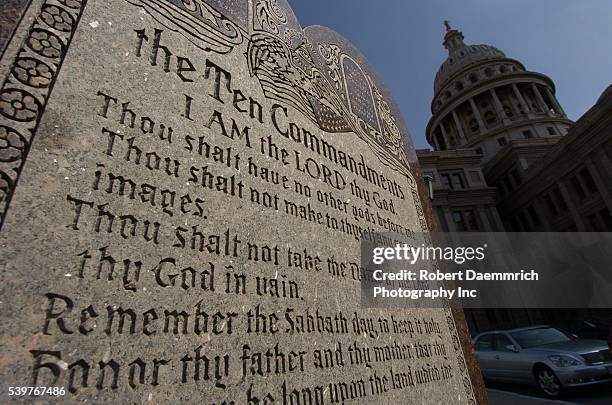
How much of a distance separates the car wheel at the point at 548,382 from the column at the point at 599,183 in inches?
787

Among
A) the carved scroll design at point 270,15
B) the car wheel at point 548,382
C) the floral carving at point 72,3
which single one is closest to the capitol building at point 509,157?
the carved scroll design at point 270,15

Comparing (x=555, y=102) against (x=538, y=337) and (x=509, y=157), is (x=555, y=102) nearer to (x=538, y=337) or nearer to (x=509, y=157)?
(x=509, y=157)

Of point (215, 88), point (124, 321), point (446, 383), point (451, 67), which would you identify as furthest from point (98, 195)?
point (451, 67)

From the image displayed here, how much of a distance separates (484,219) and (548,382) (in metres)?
26.0

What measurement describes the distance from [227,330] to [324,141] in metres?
1.95

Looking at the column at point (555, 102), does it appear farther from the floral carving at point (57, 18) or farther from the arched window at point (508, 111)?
the floral carving at point (57, 18)

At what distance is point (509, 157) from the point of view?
32.2 metres

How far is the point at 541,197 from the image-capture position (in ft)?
90.4

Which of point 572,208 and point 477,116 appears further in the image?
point 477,116

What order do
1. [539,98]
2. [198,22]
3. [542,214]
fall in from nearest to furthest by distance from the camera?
1. [198,22]
2. [542,214]
3. [539,98]

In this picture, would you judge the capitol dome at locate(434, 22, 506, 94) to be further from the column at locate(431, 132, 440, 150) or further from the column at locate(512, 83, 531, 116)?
the column at locate(431, 132, 440, 150)

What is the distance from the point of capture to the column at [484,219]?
1168 inches

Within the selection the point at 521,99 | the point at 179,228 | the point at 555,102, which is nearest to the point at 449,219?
the point at 521,99

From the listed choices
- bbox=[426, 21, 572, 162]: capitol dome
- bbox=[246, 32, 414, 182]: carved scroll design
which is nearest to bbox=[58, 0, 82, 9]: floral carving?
bbox=[246, 32, 414, 182]: carved scroll design
